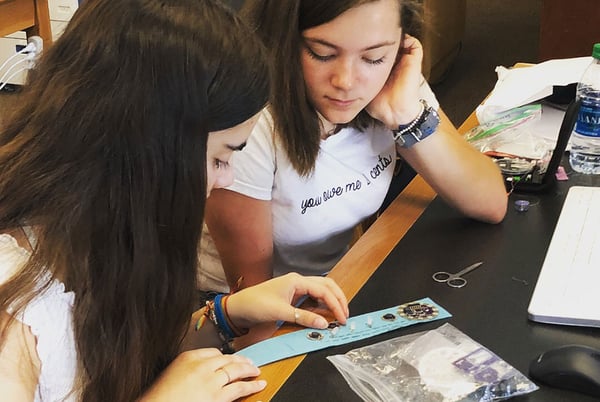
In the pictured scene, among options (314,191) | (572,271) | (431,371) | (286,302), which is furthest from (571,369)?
(314,191)

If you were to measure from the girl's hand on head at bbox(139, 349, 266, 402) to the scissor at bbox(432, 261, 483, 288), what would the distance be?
320mm

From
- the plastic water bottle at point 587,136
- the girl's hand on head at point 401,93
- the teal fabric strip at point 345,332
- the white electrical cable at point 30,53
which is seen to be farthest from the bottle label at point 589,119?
the white electrical cable at point 30,53

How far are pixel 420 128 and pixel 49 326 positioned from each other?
720mm

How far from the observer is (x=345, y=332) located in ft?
3.21

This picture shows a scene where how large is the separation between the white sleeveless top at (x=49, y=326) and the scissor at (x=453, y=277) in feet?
1.68

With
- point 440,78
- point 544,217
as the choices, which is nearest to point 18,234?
point 544,217

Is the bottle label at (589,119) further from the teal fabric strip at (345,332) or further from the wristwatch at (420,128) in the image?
the teal fabric strip at (345,332)

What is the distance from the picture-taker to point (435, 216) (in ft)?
4.28

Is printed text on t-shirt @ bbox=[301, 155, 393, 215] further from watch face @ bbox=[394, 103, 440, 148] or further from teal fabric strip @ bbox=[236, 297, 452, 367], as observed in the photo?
teal fabric strip @ bbox=[236, 297, 452, 367]

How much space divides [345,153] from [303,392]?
1.91 ft

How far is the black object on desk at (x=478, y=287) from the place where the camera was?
2.95ft

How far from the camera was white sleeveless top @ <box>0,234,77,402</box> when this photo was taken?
82cm

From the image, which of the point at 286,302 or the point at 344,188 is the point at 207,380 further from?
the point at 344,188

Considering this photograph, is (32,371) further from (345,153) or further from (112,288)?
(345,153)
